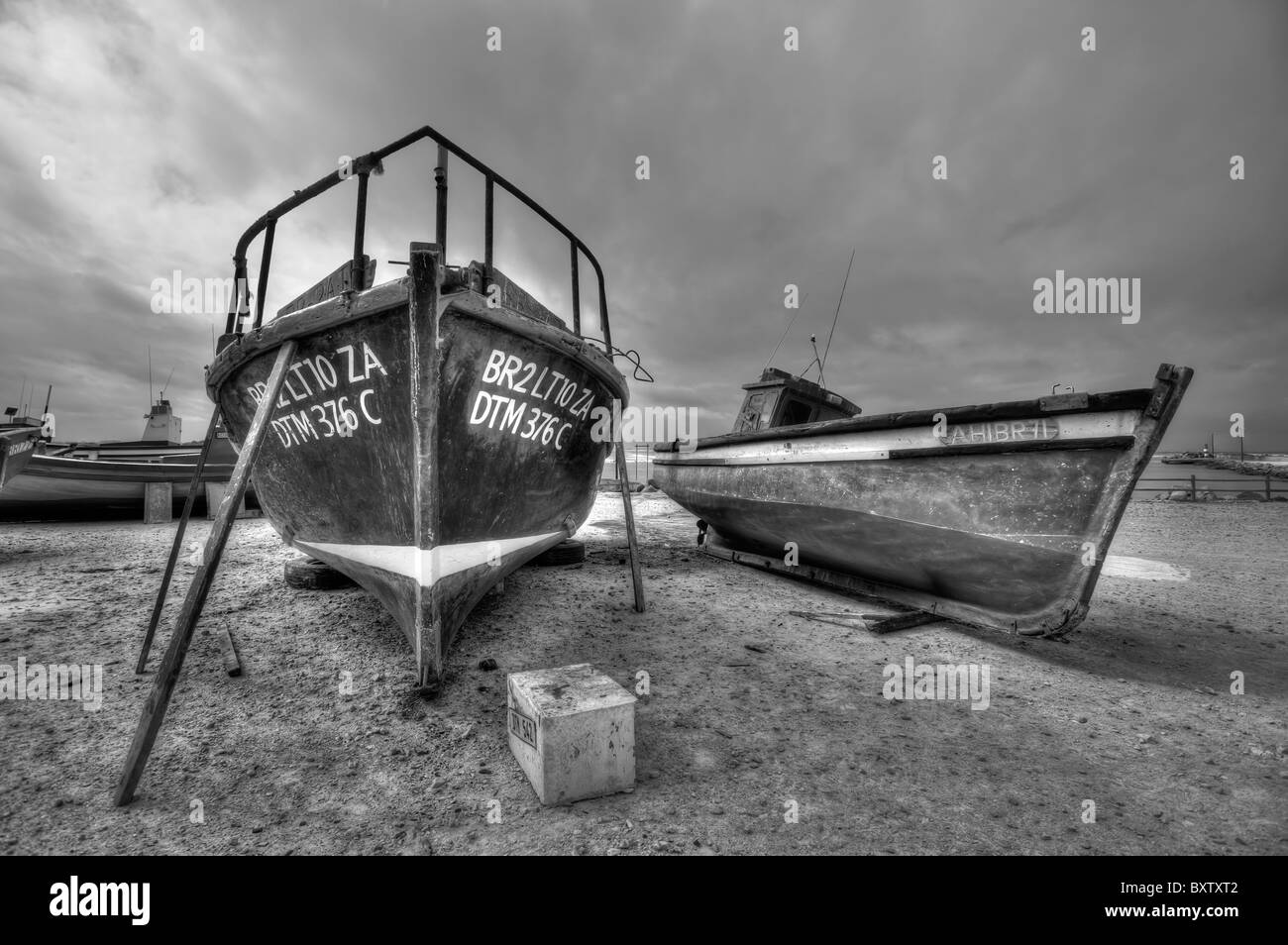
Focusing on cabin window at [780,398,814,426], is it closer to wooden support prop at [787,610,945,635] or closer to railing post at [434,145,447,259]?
wooden support prop at [787,610,945,635]

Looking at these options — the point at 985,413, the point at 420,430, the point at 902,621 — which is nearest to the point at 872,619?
the point at 902,621

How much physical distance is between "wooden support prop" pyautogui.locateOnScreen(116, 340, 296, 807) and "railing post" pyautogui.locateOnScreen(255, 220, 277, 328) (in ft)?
2.72

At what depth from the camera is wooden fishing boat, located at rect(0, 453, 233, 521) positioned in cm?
848

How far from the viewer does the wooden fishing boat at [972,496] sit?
11.3ft

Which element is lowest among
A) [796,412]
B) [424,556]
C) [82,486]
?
[424,556]

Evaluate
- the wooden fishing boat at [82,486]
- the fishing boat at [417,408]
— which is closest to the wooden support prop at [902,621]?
the fishing boat at [417,408]

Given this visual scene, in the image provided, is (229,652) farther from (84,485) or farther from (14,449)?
(84,485)

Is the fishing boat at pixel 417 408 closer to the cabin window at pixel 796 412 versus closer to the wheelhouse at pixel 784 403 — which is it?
the wheelhouse at pixel 784 403

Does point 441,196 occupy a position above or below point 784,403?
above

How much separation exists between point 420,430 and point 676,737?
2.05m

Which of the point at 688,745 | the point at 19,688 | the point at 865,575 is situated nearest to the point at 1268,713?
the point at 865,575

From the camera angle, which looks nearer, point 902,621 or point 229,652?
point 229,652

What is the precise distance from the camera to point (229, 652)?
3.32 meters

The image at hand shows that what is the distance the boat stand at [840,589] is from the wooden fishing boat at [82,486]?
30.6 ft
